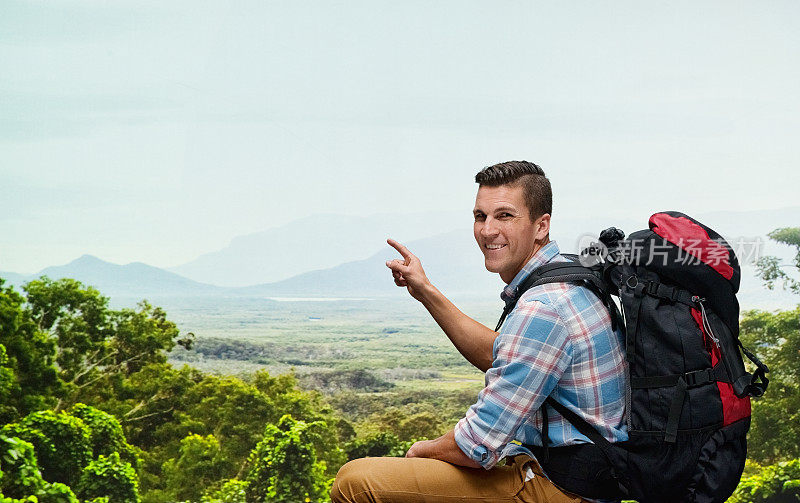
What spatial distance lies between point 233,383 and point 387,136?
5.71 feet

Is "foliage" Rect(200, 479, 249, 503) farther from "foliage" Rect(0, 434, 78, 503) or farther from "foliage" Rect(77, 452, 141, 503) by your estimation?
"foliage" Rect(0, 434, 78, 503)

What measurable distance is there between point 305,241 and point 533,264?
3459mm

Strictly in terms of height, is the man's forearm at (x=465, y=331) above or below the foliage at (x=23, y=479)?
above

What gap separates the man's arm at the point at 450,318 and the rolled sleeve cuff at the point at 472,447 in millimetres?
411

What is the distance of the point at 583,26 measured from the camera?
Answer: 15.7ft

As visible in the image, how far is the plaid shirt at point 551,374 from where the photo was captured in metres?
1.54

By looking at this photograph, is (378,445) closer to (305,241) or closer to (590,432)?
(305,241)

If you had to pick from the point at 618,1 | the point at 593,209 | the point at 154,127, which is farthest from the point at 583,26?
the point at 154,127

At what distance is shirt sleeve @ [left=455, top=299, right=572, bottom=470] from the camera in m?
1.54

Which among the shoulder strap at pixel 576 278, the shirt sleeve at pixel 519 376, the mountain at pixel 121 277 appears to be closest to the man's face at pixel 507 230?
the shoulder strap at pixel 576 278

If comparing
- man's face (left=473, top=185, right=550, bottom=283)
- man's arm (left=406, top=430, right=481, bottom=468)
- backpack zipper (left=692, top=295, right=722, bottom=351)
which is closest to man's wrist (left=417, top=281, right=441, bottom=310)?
man's face (left=473, top=185, right=550, bottom=283)

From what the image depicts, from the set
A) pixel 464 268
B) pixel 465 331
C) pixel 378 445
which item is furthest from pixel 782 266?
pixel 465 331

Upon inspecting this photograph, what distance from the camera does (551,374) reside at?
5.10 feet

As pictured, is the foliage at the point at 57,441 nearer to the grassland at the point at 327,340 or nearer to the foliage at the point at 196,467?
the foliage at the point at 196,467
